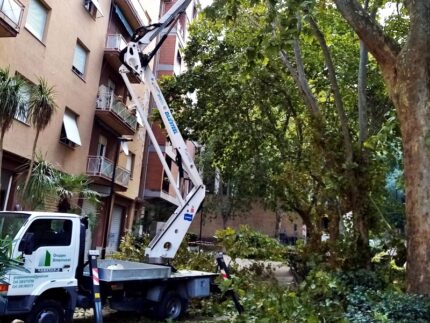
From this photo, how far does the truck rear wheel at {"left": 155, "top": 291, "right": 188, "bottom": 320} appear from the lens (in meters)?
9.35

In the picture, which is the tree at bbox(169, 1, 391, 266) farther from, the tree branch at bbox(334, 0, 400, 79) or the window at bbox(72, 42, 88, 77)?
the window at bbox(72, 42, 88, 77)

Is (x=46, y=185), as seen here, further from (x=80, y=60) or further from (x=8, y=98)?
(x=80, y=60)

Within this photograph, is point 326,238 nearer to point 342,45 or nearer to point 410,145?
point 410,145

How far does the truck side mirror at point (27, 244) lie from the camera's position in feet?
22.9

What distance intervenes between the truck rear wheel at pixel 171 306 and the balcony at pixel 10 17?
27.3 feet

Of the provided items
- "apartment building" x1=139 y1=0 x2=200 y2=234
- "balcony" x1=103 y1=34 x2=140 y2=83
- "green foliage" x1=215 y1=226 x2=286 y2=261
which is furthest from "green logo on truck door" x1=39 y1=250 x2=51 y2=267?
"apartment building" x1=139 y1=0 x2=200 y2=234

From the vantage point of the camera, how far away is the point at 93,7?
19.9 metres

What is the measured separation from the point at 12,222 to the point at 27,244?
0.67 m

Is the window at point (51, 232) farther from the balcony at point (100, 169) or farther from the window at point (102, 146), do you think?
the window at point (102, 146)

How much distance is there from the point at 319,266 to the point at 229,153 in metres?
11.1

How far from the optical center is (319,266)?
8.99 m

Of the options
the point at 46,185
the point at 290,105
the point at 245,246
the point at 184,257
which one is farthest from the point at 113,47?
the point at 245,246

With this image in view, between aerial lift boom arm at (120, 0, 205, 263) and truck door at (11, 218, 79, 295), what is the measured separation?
2.75 meters

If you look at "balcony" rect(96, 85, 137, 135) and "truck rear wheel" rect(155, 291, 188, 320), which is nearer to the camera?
"truck rear wheel" rect(155, 291, 188, 320)
